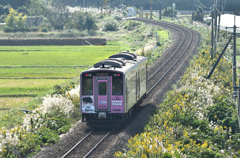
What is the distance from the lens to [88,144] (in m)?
19.2

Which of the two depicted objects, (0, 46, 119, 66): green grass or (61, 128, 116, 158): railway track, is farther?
(0, 46, 119, 66): green grass

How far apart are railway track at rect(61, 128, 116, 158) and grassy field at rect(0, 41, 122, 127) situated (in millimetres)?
5547

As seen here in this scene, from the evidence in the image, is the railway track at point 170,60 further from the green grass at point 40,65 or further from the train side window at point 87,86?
the train side window at point 87,86

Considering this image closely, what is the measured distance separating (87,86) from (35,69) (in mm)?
28318

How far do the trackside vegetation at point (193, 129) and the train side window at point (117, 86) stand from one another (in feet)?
7.59

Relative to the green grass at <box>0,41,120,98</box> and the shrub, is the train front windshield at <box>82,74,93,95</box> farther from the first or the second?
the shrub

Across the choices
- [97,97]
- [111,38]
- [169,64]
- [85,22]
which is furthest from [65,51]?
[97,97]

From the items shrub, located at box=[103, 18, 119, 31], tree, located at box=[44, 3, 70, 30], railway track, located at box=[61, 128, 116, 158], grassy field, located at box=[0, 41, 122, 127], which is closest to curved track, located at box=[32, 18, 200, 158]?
railway track, located at box=[61, 128, 116, 158]

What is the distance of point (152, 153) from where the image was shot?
14.8m

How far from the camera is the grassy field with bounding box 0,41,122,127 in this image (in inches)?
1337

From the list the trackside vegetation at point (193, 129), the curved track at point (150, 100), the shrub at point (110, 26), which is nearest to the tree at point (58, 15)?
the shrub at point (110, 26)

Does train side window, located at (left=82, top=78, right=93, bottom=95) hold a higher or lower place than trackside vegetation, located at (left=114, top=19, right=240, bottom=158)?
higher

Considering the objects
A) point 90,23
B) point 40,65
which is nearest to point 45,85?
point 40,65

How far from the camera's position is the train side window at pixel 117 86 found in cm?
2116
